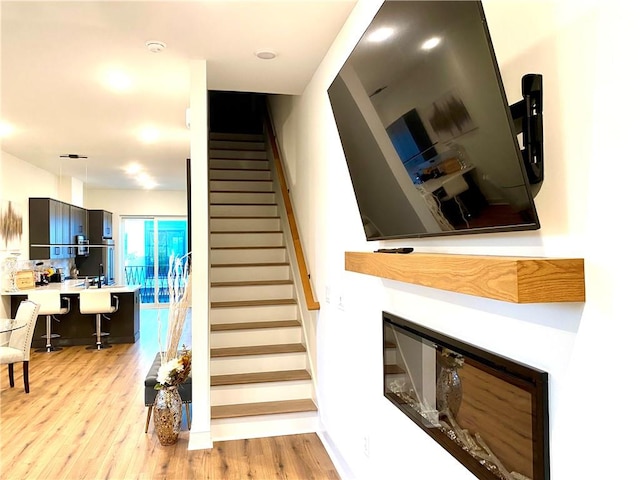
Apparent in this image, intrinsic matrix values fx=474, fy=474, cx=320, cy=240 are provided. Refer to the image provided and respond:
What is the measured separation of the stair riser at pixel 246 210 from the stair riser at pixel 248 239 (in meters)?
0.42

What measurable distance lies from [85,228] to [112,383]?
4.84m

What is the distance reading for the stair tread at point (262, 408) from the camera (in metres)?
3.48

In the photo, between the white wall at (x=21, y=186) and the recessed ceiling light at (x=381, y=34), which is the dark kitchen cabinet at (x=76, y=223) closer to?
the white wall at (x=21, y=186)

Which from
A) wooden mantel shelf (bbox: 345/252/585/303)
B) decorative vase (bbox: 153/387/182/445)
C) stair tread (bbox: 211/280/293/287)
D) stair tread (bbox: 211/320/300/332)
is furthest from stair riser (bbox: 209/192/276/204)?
wooden mantel shelf (bbox: 345/252/585/303)

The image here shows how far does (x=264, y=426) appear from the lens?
3516 mm

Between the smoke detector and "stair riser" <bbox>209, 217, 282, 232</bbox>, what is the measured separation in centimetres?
249

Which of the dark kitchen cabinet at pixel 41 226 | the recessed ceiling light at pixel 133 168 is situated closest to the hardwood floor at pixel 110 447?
the dark kitchen cabinet at pixel 41 226

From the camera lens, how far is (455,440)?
158cm


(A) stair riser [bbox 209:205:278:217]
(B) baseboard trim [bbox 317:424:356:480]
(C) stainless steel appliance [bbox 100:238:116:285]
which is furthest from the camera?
(C) stainless steel appliance [bbox 100:238:116:285]

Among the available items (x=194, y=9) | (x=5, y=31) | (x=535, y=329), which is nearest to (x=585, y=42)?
(x=535, y=329)

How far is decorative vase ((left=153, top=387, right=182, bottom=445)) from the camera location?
10.8 ft

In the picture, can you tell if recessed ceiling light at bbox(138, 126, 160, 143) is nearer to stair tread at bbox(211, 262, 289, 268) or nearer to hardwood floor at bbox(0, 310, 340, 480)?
stair tread at bbox(211, 262, 289, 268)

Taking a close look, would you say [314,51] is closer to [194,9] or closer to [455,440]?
[194,9]

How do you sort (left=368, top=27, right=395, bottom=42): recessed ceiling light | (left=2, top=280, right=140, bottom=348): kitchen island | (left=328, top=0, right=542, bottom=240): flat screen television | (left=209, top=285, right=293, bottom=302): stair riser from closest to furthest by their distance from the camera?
(left=328, top=0, right=542, bottom=240): flat screen television, (left=368, top=27, right=395, bottom=42): recessed ceiling light, (left=209, top=285, right=293, bottom=302): stair riser, (left=2, top=280, right=140, bottom=348): kitchen island
